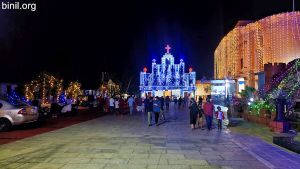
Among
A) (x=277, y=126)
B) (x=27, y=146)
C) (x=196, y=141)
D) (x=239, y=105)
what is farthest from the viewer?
(x=239, y=105)

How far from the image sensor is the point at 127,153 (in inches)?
404

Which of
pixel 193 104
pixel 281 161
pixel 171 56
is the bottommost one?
pixel 281 161

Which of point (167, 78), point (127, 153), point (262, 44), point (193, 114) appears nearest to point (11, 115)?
point (193, 114)

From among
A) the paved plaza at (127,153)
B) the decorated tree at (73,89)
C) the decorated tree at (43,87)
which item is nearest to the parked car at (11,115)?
the paved plaza at (127,153)

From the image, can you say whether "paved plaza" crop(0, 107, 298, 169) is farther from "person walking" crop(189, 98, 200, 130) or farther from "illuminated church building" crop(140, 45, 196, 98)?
"illuminated church building" crop(140, 45, 196, 98)

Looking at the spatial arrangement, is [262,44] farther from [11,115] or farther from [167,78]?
[167,78]

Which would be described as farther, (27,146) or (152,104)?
(152,104)

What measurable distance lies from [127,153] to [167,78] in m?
85.7

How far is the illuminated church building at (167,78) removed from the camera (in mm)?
93312

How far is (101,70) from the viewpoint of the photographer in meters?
56.3

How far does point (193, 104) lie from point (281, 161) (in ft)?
28.0

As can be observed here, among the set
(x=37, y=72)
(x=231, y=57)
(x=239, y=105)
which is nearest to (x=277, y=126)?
(x=239, y=105)

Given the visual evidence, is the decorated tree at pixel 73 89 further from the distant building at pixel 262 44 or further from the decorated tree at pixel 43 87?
the distant building at pixel 262 44

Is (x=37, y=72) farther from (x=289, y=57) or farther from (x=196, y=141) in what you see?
(x=196, y=141)
